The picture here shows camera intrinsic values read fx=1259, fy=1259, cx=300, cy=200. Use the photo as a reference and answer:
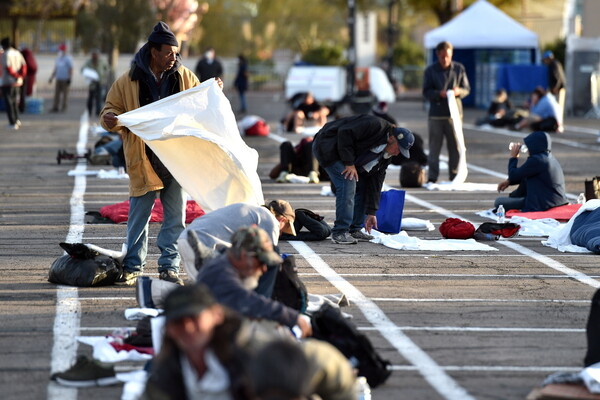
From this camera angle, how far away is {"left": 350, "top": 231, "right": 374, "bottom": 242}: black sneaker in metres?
13.0

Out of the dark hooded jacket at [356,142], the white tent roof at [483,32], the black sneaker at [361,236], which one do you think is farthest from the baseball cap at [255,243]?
the white tent roof at [483,32]

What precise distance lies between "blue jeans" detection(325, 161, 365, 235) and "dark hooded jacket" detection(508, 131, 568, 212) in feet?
7.88

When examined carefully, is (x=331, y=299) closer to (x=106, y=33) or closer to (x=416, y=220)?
(x=416, y=220)

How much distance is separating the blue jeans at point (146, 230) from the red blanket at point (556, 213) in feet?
17.8

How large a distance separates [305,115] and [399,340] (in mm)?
21114

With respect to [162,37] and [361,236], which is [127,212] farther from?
[162,37]

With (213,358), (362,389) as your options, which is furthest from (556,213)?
(213,358)

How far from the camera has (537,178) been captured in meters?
14.6

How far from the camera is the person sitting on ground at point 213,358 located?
523 cm

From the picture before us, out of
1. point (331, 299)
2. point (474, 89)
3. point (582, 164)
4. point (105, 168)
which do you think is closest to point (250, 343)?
point (331, 299)

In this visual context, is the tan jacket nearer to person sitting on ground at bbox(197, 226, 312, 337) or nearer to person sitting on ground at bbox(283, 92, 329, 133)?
person sitting on ground at bbox(197, 226, 312, 337)

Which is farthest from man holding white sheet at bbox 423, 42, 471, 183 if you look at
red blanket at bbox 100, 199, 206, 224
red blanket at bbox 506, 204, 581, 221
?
red blanket at bbox 100, 199, 206, 224

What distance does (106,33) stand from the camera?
51.2m

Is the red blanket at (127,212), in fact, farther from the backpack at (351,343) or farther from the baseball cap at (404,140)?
the backpack at (351,343)
